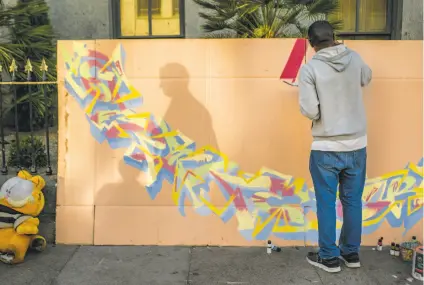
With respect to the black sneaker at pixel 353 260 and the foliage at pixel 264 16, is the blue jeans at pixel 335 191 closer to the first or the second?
the black sneaker at pixel 353 260

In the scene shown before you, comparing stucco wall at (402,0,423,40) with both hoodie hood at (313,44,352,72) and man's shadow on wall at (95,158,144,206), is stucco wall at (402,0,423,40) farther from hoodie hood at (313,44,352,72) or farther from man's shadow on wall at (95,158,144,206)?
man's shadow on wall at (95,158,144,206)

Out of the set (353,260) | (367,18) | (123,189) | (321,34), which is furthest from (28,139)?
(367,18)

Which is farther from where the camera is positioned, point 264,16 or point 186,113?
point 264,16

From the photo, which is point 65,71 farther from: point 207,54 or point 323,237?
point 323,237

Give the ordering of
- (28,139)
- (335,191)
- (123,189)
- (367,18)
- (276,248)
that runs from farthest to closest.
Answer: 1. (367,18)
2. (28,139)
3. (123,189)
4. (276,248)
5. (335,191)

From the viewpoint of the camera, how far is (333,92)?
3307 millimetres

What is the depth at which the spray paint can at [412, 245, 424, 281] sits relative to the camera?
131 inches

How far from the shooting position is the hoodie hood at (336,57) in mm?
3289

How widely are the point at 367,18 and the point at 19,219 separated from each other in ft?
18.2

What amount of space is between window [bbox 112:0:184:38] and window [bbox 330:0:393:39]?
2488mm

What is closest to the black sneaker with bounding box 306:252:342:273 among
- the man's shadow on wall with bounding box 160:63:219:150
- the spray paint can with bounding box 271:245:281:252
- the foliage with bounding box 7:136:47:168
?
the spray paint can with bounding box 271:245:281:252

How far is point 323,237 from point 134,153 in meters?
1.78

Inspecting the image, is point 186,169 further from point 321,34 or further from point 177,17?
point 177,17

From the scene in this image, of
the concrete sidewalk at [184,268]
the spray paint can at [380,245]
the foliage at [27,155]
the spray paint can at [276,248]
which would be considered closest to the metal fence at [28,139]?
the foliage at [27,155]
